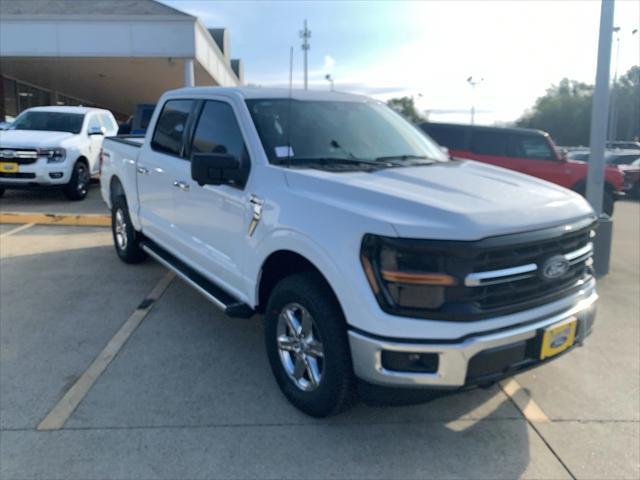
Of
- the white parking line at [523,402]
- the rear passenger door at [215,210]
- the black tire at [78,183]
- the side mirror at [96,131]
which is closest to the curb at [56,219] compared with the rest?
the black tire at [78,183]

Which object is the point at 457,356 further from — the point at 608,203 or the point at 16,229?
the point at 608,203

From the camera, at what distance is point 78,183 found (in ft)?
37.8

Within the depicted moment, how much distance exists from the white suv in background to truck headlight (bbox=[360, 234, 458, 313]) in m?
9.57

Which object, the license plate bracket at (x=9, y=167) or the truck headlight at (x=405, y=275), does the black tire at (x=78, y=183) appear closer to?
the license plate bracket at (x=9, y=167)

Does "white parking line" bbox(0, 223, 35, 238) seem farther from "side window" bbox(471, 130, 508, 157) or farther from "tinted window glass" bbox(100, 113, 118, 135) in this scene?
"side window" bbox(471, 130, 508, 157)

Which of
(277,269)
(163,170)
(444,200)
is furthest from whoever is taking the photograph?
(163,170)

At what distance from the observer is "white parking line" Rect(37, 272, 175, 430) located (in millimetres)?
3367

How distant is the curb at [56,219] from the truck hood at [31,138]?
6.62ft

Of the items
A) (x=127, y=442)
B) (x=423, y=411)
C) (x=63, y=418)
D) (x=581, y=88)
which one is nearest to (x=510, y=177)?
(x=423, y=411)

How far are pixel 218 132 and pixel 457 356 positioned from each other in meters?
2.56

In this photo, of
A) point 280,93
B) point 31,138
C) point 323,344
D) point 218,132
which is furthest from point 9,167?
point 323,344

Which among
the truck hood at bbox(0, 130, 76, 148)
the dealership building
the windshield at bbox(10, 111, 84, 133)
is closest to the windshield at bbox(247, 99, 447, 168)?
the truck hood at bbox(0, 130, 76, 148)

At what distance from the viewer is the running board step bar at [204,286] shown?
384 centimetres

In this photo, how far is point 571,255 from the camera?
317 cm
